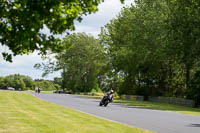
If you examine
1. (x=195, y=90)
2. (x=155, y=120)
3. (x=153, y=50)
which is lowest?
(x=155, y=120)

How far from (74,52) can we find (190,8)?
6244 centimetres

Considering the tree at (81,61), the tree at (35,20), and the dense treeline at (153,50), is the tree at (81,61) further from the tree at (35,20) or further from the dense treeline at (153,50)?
the tree at (35,20)

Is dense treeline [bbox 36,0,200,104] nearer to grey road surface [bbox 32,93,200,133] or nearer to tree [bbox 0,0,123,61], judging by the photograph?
grey road surface [bbox 32,93,200,133]

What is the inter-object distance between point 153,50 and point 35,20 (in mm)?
49140

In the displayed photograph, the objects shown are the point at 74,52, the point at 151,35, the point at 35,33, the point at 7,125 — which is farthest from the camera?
the point at 74,52

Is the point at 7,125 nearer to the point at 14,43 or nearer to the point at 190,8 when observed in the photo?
the point at 14,43

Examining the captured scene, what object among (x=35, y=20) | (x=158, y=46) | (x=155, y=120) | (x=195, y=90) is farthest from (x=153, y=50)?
(x=35, y=20)

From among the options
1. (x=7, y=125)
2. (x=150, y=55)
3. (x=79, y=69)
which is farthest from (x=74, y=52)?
(x=7, y=125)

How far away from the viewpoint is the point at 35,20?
7582mm

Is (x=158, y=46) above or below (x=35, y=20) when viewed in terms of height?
above

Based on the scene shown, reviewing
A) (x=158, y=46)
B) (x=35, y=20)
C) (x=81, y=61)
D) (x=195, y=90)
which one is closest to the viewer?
(x=35, y=20)

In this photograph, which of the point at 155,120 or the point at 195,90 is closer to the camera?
the point at 155,120

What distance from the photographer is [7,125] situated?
44.4ft

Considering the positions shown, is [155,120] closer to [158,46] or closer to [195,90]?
[195,90]
